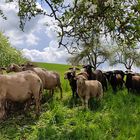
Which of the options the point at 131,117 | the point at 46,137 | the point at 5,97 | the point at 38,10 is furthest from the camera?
the point at 38,10

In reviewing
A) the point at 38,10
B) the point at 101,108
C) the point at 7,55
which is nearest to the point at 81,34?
the point at 38,10

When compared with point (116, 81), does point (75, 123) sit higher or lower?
lower

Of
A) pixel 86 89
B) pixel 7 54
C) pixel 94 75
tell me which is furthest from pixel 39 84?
pixel 7 54

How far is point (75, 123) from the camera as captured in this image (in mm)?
17141

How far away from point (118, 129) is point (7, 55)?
4334 centimetres

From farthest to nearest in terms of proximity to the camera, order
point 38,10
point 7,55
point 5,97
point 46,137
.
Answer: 1. point 7,55
2. point 38,10
3. point 5,97
4. point 46,137

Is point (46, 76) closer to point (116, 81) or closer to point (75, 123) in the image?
point (75, 123)

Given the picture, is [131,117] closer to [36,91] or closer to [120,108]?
[120,108]

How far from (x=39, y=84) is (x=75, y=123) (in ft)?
7.27

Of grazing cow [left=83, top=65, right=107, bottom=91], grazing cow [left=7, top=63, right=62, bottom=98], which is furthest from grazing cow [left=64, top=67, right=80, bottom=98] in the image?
grazing cow [left=83, top=65, right=107, bottom=91]

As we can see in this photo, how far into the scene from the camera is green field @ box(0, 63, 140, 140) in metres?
15.8

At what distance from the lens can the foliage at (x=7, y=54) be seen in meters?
58.1

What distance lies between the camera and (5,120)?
674 inches

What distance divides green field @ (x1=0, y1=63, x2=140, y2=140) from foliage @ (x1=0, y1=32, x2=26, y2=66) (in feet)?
123
